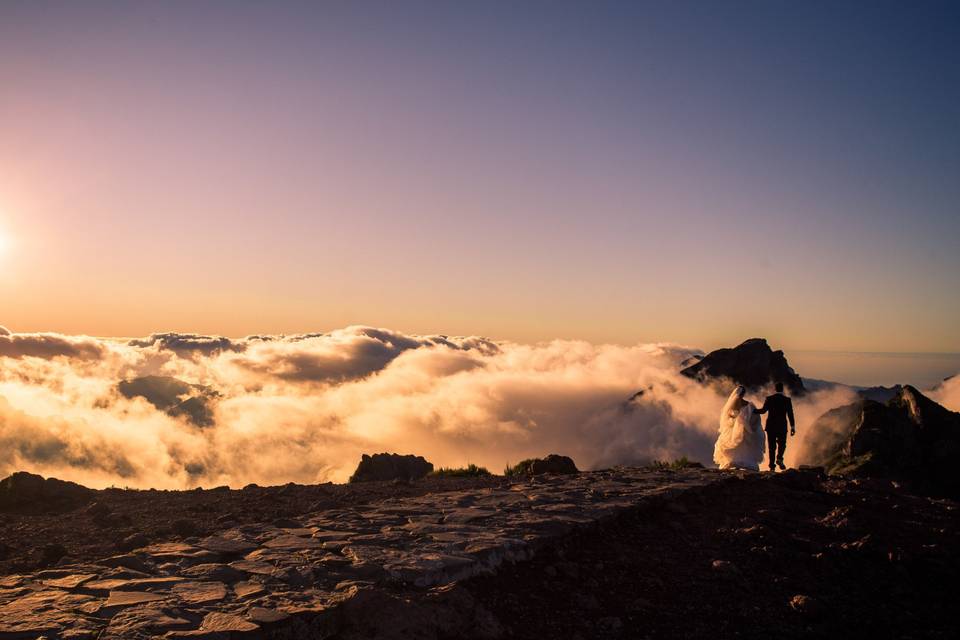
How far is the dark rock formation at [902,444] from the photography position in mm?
18875

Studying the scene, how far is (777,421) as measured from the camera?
1560 centimetres

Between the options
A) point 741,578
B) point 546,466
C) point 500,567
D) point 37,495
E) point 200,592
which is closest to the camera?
point 200,592

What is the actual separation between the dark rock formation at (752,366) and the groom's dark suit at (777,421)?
109 meters

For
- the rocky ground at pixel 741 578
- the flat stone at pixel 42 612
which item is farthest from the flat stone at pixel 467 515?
the flat stone at pixel 42 612

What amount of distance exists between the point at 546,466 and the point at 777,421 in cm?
596

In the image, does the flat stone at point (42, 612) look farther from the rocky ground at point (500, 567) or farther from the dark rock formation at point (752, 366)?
the dark rock formation at point (752, 366)

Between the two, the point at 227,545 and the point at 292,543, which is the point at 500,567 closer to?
the point at 292,543

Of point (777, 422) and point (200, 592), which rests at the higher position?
point (777, 422)

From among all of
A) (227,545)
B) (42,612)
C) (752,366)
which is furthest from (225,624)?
(752,366)

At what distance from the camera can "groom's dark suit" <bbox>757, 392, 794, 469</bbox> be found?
1556cm

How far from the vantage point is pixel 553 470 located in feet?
A: 49.5

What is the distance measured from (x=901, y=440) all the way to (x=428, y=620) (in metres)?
19.7

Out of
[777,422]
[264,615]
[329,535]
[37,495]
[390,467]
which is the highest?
[777,422]

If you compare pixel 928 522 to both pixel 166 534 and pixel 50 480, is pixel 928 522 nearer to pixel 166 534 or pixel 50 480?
pixel 166 534
